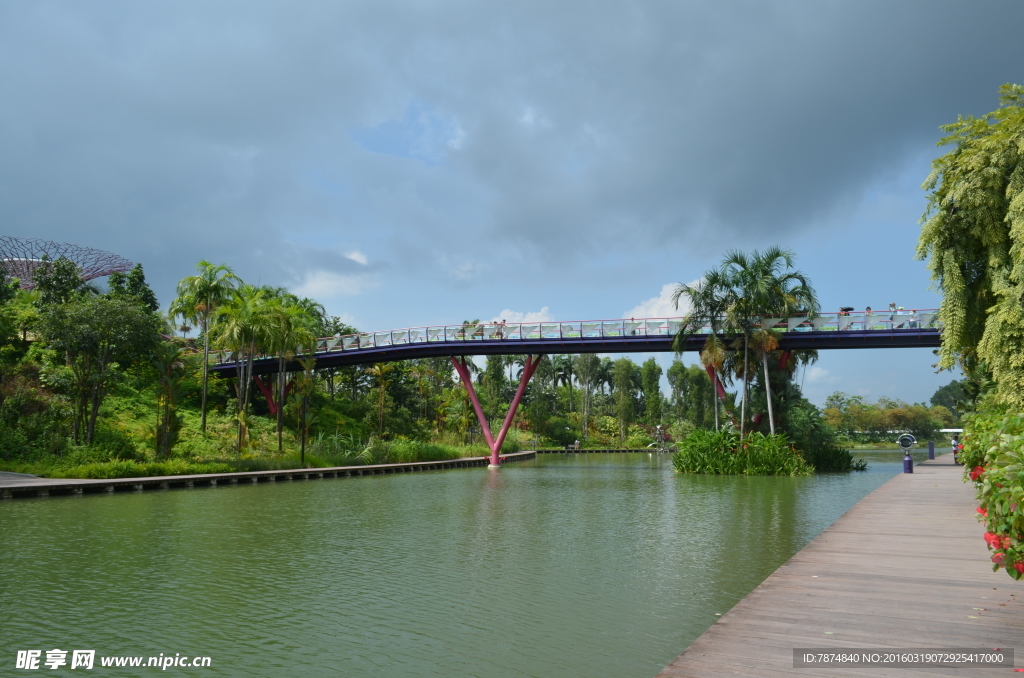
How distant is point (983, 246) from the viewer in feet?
53.5

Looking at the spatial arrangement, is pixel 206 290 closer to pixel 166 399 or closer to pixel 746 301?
pixel 166 399

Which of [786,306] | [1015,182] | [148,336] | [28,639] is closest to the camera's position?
[28,639]

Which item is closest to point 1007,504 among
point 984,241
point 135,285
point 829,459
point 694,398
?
point 984,241

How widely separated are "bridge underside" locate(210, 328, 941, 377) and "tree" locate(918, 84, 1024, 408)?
16.0 m

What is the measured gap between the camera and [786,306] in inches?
1297

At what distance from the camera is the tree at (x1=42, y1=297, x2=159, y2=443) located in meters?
27.5

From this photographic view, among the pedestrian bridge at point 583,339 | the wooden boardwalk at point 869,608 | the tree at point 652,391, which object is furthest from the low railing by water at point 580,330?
the tree at point 652,391

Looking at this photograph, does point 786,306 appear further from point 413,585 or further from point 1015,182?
point 413,585

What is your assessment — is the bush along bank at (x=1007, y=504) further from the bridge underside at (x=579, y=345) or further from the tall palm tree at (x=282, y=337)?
the tall palm tree at (x=282, y=337)

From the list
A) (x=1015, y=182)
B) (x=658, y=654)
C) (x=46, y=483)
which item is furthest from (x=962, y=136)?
(x=46, y=483)

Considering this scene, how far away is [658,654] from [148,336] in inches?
1086

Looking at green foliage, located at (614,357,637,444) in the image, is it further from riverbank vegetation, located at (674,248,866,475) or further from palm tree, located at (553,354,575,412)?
riverbank vegetation, located at (674,248,866,475)

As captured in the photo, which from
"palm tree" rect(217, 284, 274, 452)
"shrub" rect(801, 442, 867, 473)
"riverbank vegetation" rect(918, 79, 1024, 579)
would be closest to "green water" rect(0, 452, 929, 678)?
"riverbank vegetation" rect(918, 79, 1024, 579)

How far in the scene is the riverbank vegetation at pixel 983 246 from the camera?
14734 mm
